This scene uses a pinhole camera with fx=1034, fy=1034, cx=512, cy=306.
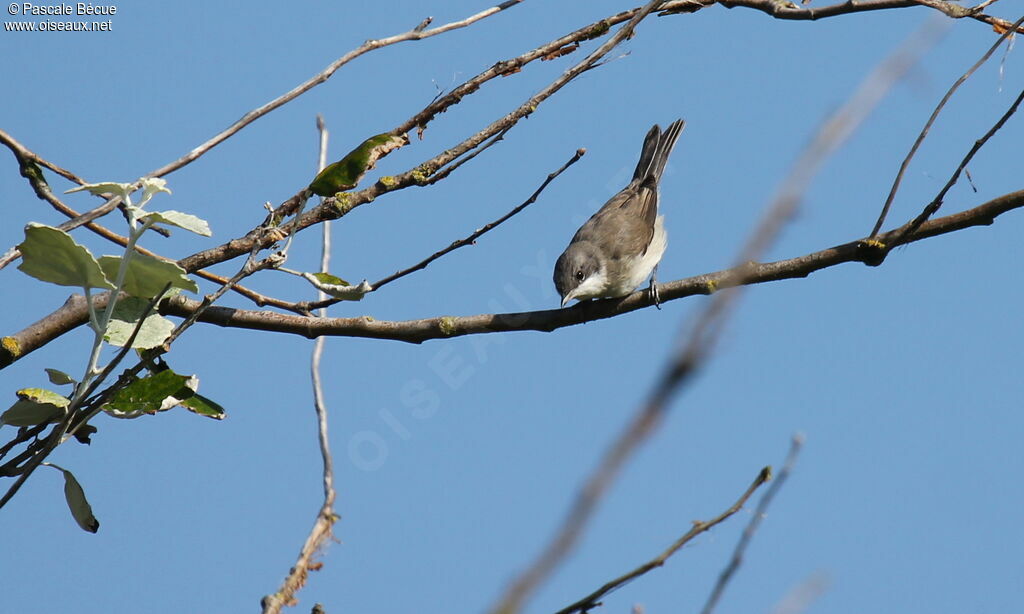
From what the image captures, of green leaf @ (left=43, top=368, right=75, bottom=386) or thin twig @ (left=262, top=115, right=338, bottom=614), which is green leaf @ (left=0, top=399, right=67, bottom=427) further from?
thin twig @ (left=262, top=115, right=338, bottom=614)

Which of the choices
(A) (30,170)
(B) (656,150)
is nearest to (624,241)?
(B) (656,150)

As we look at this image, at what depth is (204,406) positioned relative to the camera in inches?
117

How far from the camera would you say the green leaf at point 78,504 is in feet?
8.40

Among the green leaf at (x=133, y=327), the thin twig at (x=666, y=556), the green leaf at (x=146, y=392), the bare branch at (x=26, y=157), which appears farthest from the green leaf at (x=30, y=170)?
the thin twig at (x=666, y=556)

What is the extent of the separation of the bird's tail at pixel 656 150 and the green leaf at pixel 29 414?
6368 mm

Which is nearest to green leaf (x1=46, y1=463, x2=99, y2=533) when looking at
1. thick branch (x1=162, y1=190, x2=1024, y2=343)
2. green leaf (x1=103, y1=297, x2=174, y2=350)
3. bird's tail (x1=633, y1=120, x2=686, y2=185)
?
green leaf (x1=103, y1=297, x2=174, y2=350)

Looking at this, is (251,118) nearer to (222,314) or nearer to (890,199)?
(222,314)

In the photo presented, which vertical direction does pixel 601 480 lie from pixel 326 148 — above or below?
below

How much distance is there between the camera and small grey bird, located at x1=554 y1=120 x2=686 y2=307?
5984mm

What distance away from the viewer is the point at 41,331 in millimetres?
2996

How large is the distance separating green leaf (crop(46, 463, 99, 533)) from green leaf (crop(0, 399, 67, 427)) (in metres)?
0.14

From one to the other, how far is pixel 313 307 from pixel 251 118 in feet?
2.12

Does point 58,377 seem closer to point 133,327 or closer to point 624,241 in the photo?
point 133,327

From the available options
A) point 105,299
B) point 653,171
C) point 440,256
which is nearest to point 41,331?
point 105,299
